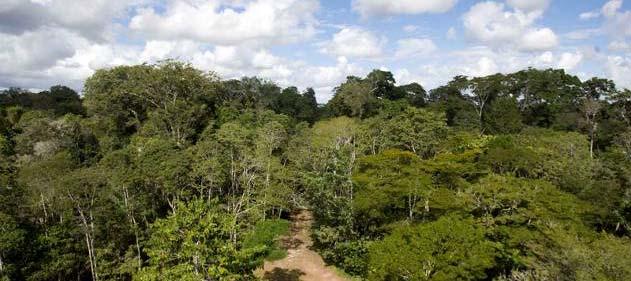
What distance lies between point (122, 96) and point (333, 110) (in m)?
24.7

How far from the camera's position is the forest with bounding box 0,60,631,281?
16.8 metres

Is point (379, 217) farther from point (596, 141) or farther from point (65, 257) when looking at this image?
point (596, 141)

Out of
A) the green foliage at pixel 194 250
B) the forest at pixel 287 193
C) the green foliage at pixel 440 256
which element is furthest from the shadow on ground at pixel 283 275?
the green foliage at pixel 194 250

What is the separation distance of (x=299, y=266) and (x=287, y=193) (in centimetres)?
558

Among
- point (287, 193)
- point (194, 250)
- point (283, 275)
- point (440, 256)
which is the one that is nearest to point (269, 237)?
point (283, 275)

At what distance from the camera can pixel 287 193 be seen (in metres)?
30.9

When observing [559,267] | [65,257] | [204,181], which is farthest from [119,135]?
[559,267]

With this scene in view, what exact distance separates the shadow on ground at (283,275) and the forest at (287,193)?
182 cm

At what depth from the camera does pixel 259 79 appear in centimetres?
5825

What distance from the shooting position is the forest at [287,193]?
1678cm

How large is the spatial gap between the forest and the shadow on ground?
71.7 inches


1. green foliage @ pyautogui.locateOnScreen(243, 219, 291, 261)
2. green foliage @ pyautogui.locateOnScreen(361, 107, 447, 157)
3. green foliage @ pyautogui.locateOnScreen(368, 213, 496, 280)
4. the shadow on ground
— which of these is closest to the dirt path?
the shadow on ground

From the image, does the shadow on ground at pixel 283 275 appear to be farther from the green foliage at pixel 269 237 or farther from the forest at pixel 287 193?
the forest at pixel 287 193

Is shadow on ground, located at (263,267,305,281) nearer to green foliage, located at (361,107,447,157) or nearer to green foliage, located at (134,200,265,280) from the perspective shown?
green foliage, located at (134,200,265,280)
